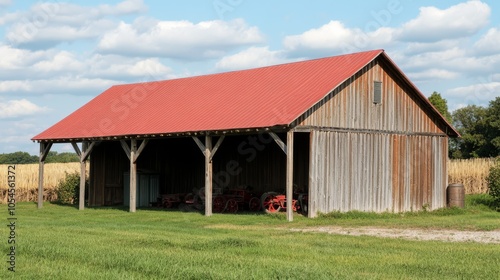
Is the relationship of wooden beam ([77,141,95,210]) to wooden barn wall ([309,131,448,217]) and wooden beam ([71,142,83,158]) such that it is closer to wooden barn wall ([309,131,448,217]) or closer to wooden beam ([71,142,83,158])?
Result: wooden beam ([71,142,83,158])

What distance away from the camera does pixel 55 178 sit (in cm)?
4422

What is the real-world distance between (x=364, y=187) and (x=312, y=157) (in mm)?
3156

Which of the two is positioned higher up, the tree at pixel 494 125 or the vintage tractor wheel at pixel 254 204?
the tree at pixel 494 125

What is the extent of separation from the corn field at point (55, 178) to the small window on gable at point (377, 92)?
44.2ft

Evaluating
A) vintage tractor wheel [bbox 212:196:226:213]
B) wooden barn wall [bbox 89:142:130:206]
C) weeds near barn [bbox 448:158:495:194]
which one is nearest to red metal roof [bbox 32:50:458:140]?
wooden barn wall [bbox 89:142:130:206]

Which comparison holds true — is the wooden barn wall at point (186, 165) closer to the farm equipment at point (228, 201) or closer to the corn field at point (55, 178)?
the farm equipment at point (228, 201)

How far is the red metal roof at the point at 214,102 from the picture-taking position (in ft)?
93.6

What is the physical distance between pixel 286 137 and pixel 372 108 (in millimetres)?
3702

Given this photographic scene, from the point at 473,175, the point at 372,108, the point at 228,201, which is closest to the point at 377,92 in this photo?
the point at 372,108

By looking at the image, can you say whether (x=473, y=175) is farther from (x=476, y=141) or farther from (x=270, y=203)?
(x=476, y=141)

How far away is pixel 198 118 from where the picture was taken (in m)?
31.1

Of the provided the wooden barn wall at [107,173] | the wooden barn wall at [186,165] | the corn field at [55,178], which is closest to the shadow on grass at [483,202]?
the corn field at [55,178]

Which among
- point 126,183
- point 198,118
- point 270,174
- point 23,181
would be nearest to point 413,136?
point 270,174

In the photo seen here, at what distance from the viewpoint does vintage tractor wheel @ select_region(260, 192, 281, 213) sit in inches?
1175
